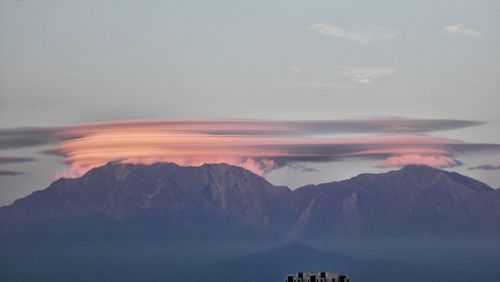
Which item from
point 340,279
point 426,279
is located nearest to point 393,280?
point 426,279

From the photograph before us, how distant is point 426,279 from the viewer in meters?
124

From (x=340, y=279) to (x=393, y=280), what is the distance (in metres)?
27.9

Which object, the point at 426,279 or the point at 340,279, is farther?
the point at 426,279

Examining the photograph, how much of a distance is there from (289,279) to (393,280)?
28484mm

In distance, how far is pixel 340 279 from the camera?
9438cm

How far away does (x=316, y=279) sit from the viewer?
303ft

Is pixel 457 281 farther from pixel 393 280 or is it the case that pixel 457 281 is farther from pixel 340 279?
pixel 340 279

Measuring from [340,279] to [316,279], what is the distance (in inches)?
101

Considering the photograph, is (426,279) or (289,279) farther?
(426,279)

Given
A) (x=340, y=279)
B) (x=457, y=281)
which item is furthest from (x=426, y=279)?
(x=340, y=279)

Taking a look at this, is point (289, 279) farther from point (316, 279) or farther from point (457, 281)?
point (457, 281)

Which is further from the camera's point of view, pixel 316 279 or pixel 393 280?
pixel 393 280

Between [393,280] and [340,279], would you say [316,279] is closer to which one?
[340,279]

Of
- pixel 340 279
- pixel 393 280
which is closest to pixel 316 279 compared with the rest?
pixel 340 279
